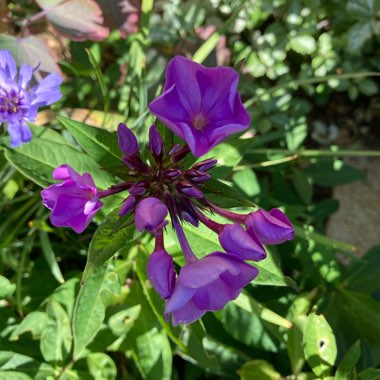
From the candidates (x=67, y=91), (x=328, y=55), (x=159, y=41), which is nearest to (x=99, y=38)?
(x=67, y=91)

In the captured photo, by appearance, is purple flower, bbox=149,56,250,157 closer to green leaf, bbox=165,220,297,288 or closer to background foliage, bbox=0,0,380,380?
background foliage, bbox=0,0,380,380

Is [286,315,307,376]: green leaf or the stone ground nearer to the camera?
[286,315,307,376]: green leaf

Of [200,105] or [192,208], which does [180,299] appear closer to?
[192,208]

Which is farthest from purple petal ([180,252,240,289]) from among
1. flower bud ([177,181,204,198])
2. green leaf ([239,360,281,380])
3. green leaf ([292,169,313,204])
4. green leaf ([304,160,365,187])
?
green leaf ([304,160,365,187])

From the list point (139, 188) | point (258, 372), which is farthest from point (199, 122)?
point (258, 372)

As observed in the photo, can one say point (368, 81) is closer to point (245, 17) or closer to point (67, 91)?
point (245, 17)

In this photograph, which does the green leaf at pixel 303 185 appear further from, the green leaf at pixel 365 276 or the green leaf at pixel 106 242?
the green leaf at pixel 106 242
